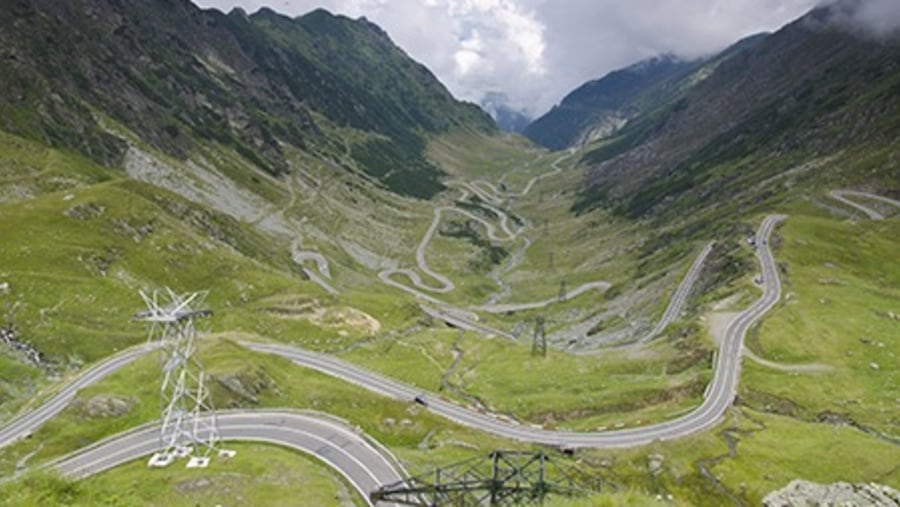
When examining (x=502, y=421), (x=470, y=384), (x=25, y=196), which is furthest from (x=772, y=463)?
(x=25, y=196)

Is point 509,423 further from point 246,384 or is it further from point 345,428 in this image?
point 246,384

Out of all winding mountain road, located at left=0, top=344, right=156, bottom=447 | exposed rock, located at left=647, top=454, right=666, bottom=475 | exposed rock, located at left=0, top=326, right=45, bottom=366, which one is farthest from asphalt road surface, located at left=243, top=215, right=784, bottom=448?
exposed rock, located at left=0, top=326, right=45, bottom=366

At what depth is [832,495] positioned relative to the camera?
55844 millimetres

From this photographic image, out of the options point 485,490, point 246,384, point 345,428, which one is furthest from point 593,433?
point 246,384

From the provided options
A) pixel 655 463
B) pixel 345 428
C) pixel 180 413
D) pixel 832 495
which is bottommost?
pixel 180 413

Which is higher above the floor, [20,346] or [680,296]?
[680,296]

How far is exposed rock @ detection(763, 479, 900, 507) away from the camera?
5344 cm

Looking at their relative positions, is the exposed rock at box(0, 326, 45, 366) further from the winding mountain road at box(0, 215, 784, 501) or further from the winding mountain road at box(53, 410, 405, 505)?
the winding mountain road at box(53, 410, 405, 505)

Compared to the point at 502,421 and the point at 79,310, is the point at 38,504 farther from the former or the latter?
the point at 79,310

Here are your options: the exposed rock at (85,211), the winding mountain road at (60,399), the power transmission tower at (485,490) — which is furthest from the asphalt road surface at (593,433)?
the exposed rock at (85,211)

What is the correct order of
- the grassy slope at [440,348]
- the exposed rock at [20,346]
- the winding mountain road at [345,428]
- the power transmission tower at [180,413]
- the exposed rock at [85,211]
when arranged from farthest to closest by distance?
the exposed rock at [85,211]
the exposed rock at [20,346]
the grassy slope at [440,348]
the winding mountain road at [345,428]
the power transmission tower at [180,413]

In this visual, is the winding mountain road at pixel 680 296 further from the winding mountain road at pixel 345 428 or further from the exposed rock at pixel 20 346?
the exposed rock at pixel 20 346

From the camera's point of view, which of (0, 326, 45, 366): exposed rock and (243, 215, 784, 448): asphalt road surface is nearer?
(243, 215, 784, 448): asphalt road surface

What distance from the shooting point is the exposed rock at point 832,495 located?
5344cm
